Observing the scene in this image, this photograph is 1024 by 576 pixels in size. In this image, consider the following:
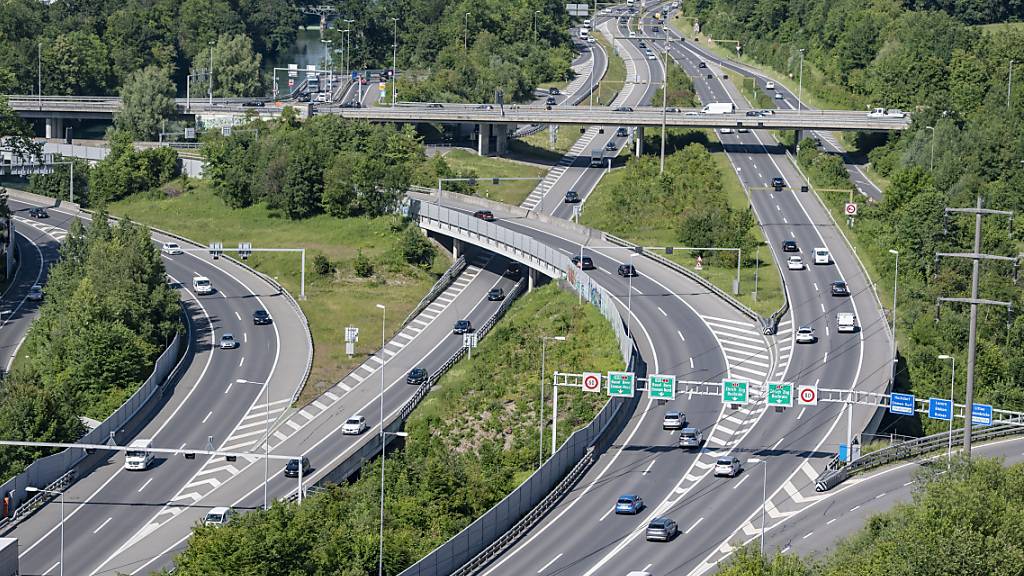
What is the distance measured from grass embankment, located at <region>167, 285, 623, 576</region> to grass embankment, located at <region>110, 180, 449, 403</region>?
10.9m

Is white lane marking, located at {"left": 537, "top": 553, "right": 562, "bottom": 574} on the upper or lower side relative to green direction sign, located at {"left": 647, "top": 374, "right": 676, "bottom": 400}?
lower

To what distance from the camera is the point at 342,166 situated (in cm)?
17600

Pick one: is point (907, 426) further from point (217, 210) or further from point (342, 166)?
point (217, 210)

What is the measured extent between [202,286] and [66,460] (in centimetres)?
4530

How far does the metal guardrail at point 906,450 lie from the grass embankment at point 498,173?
78743 millimetres

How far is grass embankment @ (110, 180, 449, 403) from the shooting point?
144 metres

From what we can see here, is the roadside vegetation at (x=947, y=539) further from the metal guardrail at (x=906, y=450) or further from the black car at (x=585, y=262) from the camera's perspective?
the black car at (x=585, y=262)

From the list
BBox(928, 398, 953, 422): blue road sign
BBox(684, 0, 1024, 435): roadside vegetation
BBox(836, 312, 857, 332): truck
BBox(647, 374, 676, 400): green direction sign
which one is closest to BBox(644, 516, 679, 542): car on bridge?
BBox(647, 374, 676, 400): green direction sign

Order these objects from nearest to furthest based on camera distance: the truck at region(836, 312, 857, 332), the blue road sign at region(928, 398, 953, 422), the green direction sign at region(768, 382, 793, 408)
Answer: the blue road sign at region(928, 398, 953, 422)
the green direction sign at region(768, 382, 793, 408)
the truck at region(836, 312, 857, 332)

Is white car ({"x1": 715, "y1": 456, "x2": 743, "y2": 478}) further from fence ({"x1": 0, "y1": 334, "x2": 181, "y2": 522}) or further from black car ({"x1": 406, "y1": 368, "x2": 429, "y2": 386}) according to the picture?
fence ({"x1": 0, "y1": 334, "x2": 181, "y2": 522})

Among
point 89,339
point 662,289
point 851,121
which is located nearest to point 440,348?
point 662,289

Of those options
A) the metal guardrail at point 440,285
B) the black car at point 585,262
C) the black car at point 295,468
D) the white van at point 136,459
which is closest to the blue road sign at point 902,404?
the black car at point 295,468

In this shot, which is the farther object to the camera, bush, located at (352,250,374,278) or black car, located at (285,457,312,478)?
bush, located at (352,250,374,278)

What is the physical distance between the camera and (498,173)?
187750mm
